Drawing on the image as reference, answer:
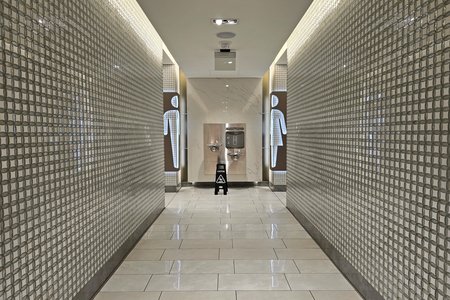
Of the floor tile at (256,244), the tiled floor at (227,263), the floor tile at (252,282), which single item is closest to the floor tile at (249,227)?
the tiled floor at (227,263)

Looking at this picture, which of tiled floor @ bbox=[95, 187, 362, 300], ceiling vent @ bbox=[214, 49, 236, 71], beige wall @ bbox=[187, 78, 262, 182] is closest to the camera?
tiled floor @ bbox=[95, 187, 362, 300]

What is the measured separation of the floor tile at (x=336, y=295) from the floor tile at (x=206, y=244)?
1572 mm

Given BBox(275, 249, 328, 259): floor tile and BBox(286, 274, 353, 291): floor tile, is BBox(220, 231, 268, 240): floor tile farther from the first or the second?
BBox(286, 274, 353, 291): floor tile

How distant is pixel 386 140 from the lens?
8.34ft

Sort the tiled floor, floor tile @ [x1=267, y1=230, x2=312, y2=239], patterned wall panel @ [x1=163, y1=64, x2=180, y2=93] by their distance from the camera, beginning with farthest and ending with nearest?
patterned wall panel @ [x1=163, y1=64, x2=180, y2=93], floor tile @ [x1=267, y1=230, x2=312, y2=239], the tiled floor

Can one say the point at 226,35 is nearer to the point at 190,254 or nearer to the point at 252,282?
the point at 190,254

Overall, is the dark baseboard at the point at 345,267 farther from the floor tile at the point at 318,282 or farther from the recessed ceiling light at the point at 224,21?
the recessed ceiling light at the point at 224,21

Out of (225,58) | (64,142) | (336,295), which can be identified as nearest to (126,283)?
(64,142)

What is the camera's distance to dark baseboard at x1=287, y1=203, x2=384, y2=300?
2879 mm

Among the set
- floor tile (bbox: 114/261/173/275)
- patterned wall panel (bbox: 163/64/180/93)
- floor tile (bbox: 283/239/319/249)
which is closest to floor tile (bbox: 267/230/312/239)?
floor tile (bbox: 283/239/319/249)

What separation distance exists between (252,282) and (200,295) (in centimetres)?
55

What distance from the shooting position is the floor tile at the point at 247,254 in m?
4.09

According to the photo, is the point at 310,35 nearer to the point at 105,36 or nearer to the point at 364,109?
the point at 364,109

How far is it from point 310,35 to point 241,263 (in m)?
3.20
